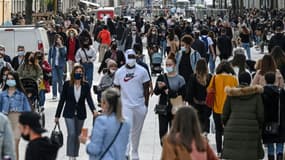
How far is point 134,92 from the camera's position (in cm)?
1552

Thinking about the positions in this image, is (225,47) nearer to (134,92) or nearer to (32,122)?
(134,92)

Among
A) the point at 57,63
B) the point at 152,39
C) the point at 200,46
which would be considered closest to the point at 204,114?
the point at 57,63

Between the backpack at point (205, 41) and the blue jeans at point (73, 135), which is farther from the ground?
the backpack at point (205, 41)

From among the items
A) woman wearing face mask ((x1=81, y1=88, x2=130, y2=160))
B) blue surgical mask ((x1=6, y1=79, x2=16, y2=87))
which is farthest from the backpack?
woman wearing face mask ((x1=81, y1=88, x2=130, y2=160))

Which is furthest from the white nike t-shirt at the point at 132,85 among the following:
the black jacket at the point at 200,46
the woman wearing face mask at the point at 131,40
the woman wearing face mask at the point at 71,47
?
the woman wearing face mask at the point at 131,40

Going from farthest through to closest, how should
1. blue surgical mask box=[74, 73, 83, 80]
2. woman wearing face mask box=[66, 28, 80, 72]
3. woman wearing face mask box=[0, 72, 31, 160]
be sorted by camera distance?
woman wearing face mask box=[66, 28, 80, 72]
blue surgical mask box=[74, 73, 83, 80]
woman wearing face mask box=[0, 72, 31, 160]

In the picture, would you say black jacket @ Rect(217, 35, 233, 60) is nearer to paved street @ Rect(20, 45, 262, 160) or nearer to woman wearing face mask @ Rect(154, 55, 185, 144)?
paved street @ Rect(20, 45, 262, 160)

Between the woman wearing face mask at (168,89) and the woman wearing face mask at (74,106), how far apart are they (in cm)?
112

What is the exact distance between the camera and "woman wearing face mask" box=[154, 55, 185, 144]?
15602 mm

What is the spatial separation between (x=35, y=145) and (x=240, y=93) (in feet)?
14.7

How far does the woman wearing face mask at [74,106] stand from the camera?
15.2 meters

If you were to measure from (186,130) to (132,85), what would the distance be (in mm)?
6694

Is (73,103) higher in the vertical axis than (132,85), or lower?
lower

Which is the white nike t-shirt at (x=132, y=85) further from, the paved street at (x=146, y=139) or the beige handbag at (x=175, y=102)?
the paved street at (x=146, y=139)
